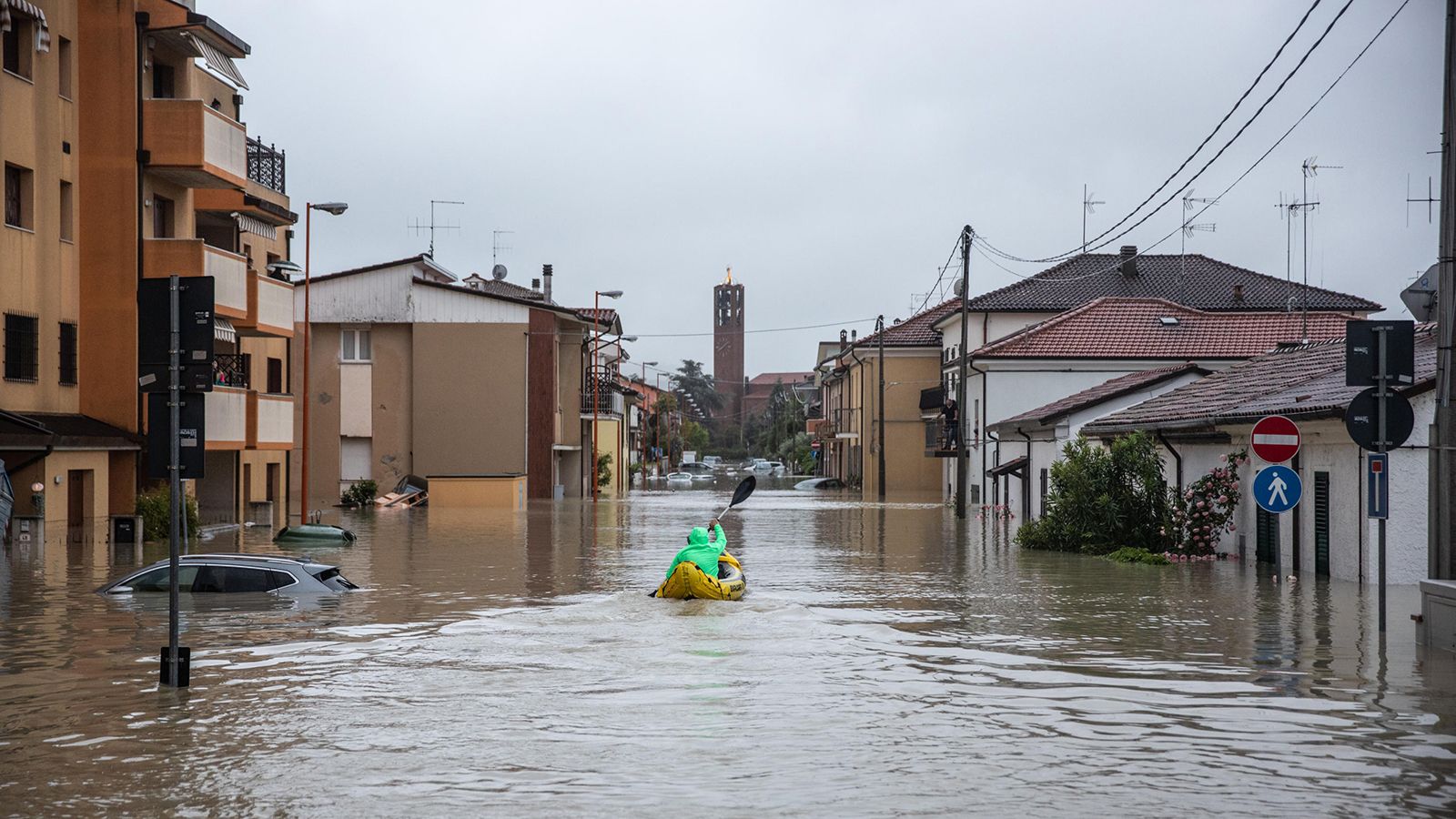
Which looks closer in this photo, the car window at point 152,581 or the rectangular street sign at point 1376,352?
the rectangular street sign at point 1376,352

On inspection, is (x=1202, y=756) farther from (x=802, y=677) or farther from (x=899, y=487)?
(x=899, y=487)

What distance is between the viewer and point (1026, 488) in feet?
155

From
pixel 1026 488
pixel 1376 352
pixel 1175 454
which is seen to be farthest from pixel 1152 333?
pixel 1376 352

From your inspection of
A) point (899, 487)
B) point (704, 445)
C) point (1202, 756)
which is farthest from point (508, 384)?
point (704, 445)

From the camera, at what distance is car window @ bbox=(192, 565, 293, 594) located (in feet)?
66.0

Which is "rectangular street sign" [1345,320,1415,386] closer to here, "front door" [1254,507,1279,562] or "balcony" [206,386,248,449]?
"front door" [1254,507,1279,562]

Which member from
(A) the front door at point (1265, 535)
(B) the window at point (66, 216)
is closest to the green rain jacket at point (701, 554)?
(A) the front door at point (1265, 535)

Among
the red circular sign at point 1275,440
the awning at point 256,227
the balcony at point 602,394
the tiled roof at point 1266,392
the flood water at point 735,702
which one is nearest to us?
the flood water at point 735,702

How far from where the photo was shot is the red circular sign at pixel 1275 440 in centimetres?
1608

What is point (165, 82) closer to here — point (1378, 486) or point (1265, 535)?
point (1265, 535)

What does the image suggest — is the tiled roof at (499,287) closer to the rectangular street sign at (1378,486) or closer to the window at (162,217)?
the window at (162,217)

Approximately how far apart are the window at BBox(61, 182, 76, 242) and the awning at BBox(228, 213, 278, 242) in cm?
721

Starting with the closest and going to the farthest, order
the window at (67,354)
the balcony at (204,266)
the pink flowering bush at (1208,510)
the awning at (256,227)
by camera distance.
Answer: the pink flowering bush at (1208,510) → the window at (67,354) → the balcony at (204,266) → the awning at (256,227)

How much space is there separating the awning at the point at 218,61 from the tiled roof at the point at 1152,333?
2661 centimetres
